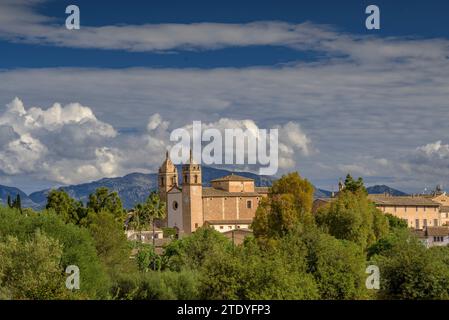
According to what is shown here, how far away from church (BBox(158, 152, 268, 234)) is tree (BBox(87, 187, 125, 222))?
54.8m

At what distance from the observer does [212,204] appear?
427 ft

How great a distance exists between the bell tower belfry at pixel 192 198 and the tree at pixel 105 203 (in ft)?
181

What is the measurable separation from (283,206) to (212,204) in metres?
66.4

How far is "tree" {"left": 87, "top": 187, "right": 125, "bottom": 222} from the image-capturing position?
224 feet

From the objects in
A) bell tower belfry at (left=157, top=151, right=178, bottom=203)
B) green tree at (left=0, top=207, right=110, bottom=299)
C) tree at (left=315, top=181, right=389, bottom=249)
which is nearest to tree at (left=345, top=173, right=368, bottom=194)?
tree at (left=315, top=181, right=389, bottom=249)

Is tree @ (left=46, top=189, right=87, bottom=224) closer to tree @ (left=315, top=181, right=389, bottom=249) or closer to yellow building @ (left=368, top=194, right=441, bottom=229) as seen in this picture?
tree @ (left=315, top=181, right=389, bottom=249)

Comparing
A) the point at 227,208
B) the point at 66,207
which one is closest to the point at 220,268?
Result: the point at 66,207

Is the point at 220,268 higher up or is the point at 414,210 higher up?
the point at 414,210

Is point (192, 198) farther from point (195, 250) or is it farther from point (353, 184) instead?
point (195, 250)
